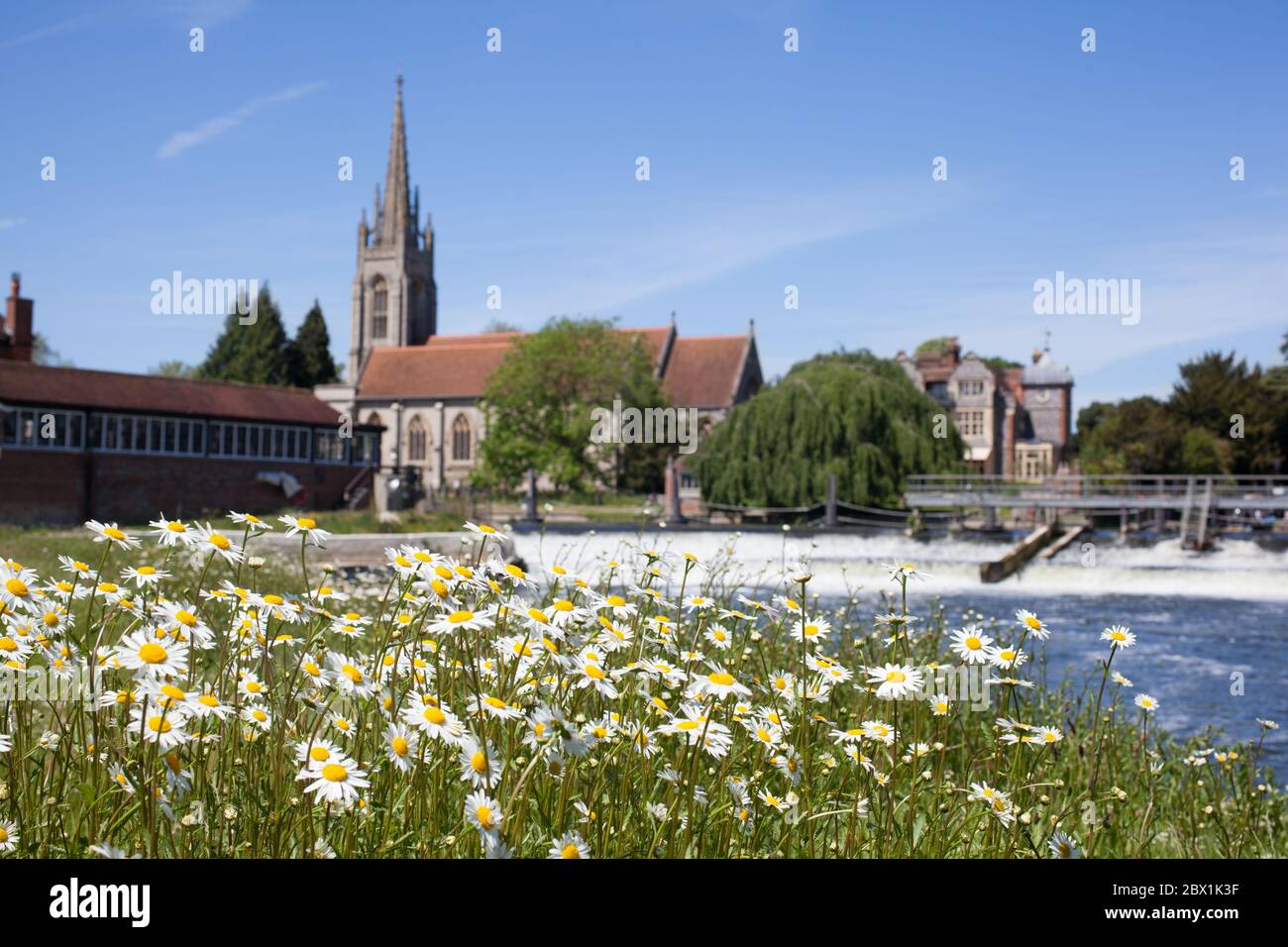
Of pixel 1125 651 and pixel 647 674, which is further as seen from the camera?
pixel 1125 651

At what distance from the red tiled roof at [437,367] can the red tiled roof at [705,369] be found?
1.76 meters

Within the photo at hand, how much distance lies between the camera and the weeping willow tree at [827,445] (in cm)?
4050

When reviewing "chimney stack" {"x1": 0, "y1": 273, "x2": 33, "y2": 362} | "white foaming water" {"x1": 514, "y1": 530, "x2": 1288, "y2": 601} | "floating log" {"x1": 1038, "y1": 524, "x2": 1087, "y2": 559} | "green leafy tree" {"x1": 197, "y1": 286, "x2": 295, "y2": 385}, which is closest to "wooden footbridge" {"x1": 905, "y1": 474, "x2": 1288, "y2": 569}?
"floating log" {"x1": 1038, "y1": 524, "x2": 1087, "y2": 559}

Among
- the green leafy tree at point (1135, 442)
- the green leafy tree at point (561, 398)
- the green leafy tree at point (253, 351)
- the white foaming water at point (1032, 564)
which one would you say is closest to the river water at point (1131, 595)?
the white foaming water at point (1032, 564)

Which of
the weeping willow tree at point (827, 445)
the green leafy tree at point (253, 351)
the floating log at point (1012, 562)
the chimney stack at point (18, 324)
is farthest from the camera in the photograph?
the green leafy tree at point (253, 351)

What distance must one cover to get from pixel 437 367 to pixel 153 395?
4266cm

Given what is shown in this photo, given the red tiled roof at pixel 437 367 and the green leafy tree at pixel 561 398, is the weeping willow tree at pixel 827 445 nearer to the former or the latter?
the green leafy tree at pixel 561 398

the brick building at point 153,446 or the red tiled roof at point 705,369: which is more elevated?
the red tiled roof at point 705,369

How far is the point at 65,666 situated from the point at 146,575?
0.30 metres

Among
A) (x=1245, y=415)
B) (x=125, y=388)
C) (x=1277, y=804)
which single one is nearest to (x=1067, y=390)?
(x=1245, y=415)

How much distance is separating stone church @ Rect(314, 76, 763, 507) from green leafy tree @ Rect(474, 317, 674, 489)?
994 centimetres

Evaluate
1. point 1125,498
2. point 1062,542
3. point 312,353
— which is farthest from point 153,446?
point 312,353

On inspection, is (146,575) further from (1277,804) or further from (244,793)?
(1277,804)
